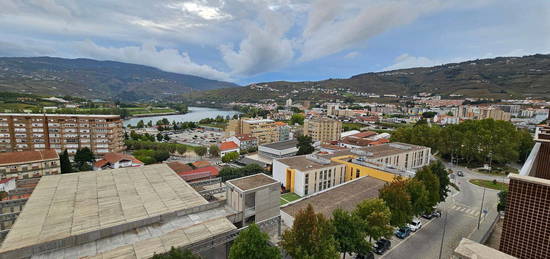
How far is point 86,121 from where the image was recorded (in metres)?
46.0

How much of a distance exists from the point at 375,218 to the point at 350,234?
219 centimetres

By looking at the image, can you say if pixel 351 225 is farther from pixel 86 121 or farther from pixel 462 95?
pixel 462 95

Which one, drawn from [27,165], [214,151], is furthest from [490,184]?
[27,165]

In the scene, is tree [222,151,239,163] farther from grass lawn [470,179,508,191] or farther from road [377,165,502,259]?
grass lawn [470,179,508,191]

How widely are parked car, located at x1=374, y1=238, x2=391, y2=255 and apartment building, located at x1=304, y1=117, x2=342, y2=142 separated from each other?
151 feet

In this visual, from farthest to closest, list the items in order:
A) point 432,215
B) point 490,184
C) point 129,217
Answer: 1. point 490,184
2. point 432,215
3. point 129,217

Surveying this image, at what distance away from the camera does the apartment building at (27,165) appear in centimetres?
2973

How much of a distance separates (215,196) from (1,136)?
154 feet

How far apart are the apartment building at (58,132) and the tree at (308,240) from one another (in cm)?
4813

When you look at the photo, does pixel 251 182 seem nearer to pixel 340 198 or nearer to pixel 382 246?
pixel 340 198

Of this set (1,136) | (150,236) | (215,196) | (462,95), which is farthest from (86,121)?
(462,95)

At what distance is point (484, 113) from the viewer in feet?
275

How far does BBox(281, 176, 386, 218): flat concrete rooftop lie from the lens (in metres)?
19.1

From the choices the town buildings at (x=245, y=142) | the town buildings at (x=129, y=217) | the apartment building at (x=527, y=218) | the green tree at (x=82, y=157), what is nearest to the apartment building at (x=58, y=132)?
the green tree at (x=82, y=157)
